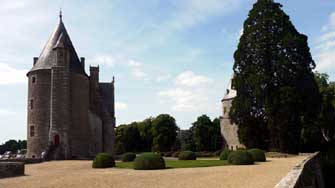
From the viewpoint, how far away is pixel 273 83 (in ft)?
114

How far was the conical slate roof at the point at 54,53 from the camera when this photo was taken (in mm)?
38562

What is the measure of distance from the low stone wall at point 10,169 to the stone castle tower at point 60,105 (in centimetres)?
1640

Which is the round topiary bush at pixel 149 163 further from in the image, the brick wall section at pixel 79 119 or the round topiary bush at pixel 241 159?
the brick wall section at pixel 79 119

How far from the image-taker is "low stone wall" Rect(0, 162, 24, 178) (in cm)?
1818

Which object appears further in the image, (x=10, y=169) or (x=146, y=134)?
(x=146, y=134)

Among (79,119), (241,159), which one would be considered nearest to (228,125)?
(79,119)

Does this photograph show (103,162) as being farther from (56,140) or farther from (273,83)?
(273,83)

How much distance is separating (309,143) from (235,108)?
984cm

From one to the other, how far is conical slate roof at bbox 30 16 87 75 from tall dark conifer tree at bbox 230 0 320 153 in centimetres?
1483

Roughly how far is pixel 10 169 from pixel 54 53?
21397 millimetres

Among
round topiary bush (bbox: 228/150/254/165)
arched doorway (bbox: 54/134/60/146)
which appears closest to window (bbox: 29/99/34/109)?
arched doorway (bbox: 54/134/60/146)

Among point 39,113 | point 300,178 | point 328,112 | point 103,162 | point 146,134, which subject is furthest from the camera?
point 146,134

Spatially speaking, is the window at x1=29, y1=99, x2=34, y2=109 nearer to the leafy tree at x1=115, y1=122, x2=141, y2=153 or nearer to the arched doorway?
the arched doorway

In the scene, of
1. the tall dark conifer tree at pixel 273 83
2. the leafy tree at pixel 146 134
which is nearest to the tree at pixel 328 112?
the tall dark conifer tree at pixel 273 83
